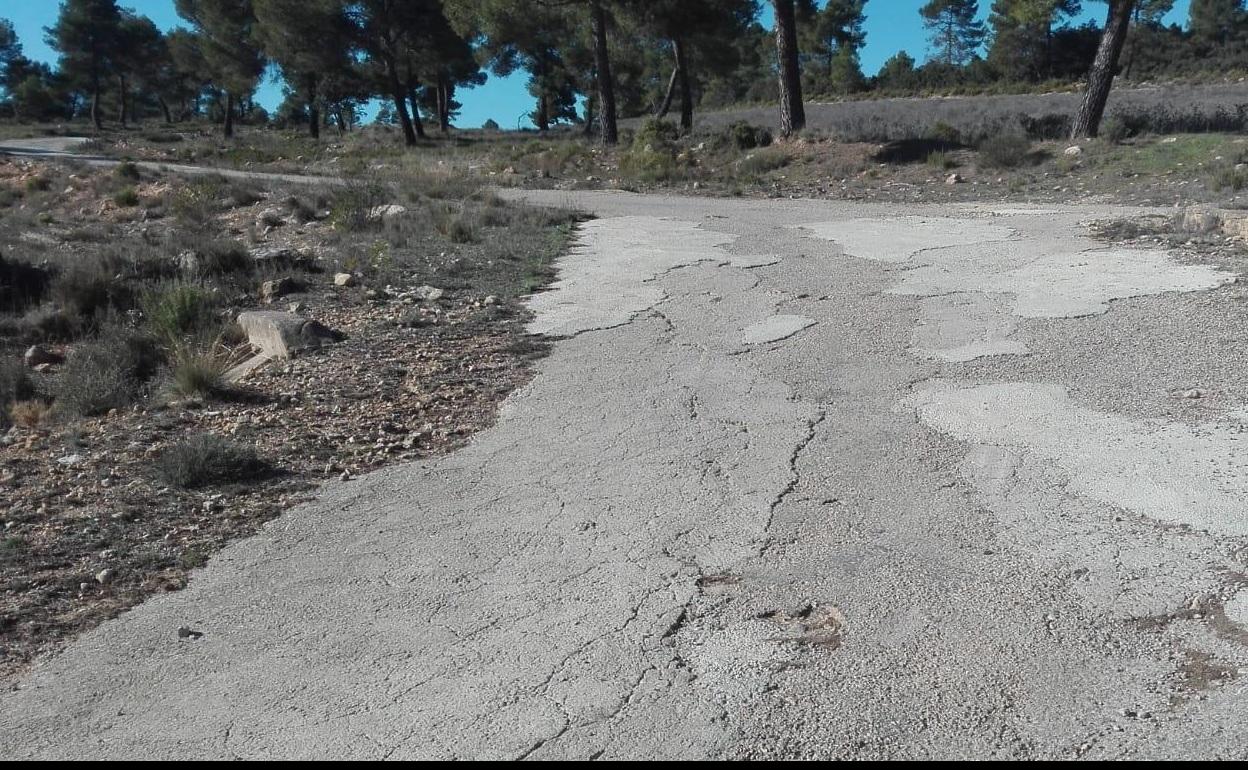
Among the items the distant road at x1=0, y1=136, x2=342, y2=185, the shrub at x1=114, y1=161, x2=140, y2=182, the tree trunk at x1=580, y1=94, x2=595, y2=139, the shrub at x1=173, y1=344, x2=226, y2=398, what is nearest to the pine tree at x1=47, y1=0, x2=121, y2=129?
the distant road at x1=0, y1=136, x2=342, y2=185

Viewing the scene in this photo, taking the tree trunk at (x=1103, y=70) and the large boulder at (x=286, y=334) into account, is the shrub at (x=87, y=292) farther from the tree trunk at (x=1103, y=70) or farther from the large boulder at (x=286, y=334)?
the tree trunk at (x=1103, y=70)

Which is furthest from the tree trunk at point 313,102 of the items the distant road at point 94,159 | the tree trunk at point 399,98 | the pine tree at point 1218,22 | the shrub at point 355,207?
the pine tree at point 1218,22

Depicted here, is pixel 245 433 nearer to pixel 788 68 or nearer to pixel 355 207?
pixel 355 207

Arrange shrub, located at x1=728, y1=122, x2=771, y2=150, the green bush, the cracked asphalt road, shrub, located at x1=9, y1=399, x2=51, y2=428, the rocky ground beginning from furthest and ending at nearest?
shrub, located at x1=728, y1=122, x2=771, y2=150 → the green bush → shrub, located at x1=9, y1=399, x2=51, y2=428 → the rocky ground → the cracked asphalt road

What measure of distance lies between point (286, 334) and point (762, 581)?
5425 mm

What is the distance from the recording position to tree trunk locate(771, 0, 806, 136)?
22922 mm

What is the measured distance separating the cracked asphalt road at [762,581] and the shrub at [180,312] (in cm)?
409

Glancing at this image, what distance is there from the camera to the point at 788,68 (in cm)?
2356

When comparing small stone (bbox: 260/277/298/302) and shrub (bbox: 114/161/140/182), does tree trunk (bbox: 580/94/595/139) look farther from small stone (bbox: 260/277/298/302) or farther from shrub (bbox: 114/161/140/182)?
small stone (bbox: 260/277/298/302)

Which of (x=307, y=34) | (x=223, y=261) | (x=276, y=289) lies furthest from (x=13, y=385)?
(x=307, y=34)

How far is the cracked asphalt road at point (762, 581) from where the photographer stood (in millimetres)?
3209

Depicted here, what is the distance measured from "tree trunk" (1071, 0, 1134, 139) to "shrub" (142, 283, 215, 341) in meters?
16.9

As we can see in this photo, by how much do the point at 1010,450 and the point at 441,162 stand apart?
2430 centimetres

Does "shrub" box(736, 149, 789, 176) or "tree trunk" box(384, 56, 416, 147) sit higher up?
"tree trunk" box(384, 56, 416, 147)
